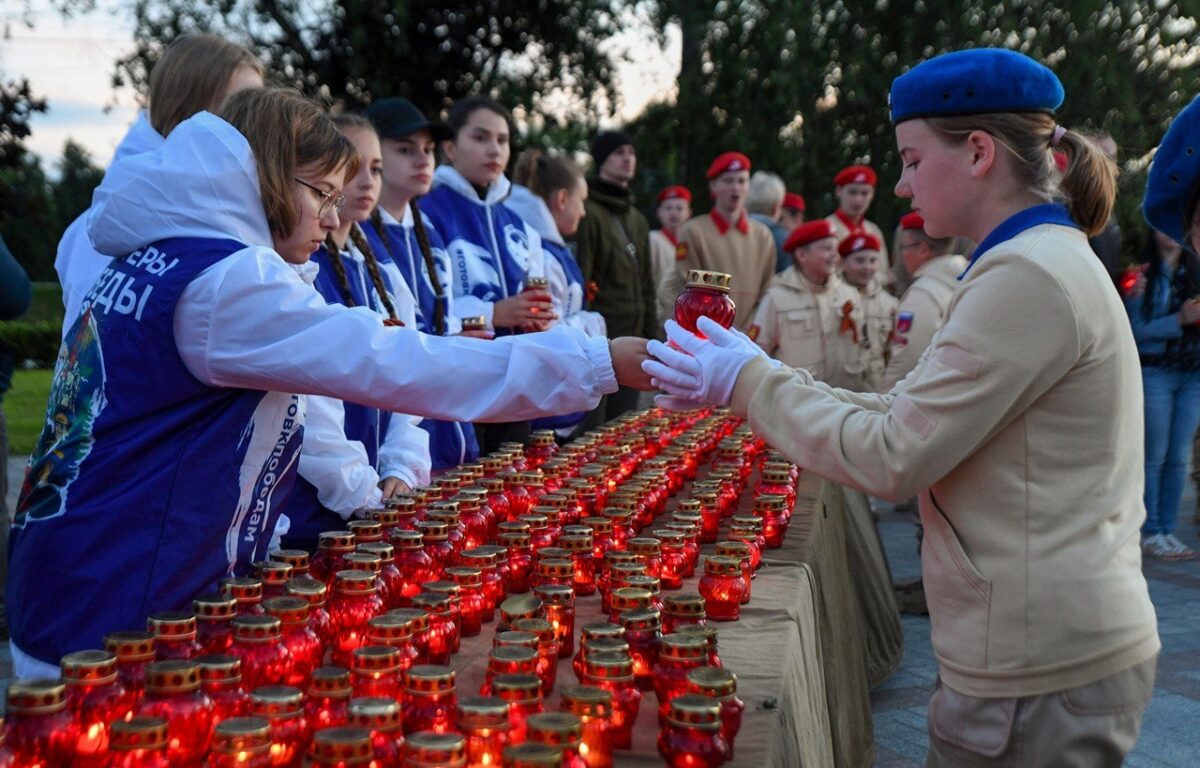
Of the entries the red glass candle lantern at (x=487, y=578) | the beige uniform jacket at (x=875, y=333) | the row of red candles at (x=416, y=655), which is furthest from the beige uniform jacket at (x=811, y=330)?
the red glass candle lantern at (x=487, y=578)

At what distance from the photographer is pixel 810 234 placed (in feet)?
26.4

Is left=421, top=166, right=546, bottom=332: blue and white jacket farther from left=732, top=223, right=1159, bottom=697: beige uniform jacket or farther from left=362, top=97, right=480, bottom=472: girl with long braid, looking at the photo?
left=732, top=223, right=1159, bottom=697: beige uniform jacket

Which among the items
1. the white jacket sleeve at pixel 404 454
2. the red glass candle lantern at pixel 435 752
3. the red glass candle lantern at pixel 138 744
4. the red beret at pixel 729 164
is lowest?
the white jacket sleeve at pixel 404 454

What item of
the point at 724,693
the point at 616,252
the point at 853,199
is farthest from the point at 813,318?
the point at 724,693

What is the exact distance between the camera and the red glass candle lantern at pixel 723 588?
253 centimetres

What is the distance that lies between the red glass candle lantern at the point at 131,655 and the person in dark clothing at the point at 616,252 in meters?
6.27

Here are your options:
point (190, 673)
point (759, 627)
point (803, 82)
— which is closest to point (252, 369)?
point (190, 673)

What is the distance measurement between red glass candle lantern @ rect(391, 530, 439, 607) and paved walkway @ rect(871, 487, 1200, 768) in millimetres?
2421

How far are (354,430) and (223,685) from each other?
2.18m

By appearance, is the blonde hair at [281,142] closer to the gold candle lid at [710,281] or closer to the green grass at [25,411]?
the gold candle lid at [710,281]

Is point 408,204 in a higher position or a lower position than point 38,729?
higher

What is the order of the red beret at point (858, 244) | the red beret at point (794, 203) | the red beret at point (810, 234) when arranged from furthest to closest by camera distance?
the red beret at point (794, 203) → the red beret at point (858, 244) → the red beret at point (810, 234)

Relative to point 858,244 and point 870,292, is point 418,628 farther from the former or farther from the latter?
point 870,292

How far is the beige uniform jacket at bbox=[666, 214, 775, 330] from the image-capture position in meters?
9.55
